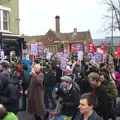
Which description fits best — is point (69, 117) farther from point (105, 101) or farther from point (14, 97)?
point (14, 97)

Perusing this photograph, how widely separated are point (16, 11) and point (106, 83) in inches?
817

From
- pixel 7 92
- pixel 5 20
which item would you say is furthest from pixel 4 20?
pixel 7 92

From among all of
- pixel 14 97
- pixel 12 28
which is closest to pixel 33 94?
pixel 14 97

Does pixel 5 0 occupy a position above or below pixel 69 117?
above

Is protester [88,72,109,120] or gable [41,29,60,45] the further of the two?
gable [41,29,60,45]

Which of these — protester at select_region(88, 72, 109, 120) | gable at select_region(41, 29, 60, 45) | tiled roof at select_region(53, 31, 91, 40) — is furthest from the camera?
tiled roof at select_region(53, 31, 91, 40)

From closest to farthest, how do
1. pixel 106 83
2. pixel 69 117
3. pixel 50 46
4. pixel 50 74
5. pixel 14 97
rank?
pixel 69 117 < pixel 14 97 < pixel 106 83 < pixel 50 74 < pixel 50 46

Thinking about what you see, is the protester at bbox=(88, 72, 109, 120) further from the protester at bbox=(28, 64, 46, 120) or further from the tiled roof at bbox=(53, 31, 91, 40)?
the tiled roof at bbox=(53, 31, 91, 40)

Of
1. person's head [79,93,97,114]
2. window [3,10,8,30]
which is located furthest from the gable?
person's head [79,93,97,114]

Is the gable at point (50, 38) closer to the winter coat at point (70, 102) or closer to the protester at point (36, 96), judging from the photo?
the protester at point (36, 96)

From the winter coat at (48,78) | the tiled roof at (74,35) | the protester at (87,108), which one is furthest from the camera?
the tiled roof at (74,35)

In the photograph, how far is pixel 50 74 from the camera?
10.9 metres

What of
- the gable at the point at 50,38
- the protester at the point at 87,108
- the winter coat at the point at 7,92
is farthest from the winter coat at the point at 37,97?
the gable at the point at 50,38

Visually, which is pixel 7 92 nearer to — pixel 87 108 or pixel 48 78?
pixel 87 108
